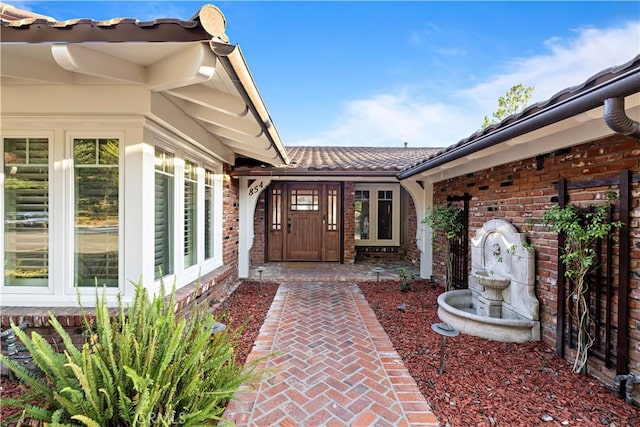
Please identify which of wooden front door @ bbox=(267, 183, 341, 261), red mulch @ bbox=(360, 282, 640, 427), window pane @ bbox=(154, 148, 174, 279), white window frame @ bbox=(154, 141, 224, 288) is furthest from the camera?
wooden front door @ bbox=(267, 183, 341, 261)

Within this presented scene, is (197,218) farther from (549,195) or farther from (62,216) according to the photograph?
(549,195)

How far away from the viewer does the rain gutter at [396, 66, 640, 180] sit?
1718mm

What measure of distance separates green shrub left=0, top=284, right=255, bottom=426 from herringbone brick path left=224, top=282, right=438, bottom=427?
1.54 feet

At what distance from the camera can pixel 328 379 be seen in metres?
2.68

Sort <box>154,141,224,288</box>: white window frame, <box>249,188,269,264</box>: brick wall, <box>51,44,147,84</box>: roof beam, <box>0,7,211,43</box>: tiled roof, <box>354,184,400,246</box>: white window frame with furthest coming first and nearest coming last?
<box>354,184,400,246</box>: white window frame → <box>249,188,269,264</box>: brick wall → <box>154,141,224,288</box>: white window frame → <box>51,44,147,84</box>: roof beam → <box>0,7,211,43</box>: tiled roof

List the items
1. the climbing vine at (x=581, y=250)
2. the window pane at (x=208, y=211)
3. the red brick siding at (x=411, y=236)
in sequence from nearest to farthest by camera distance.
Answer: the climbing vine at (x=581, y=250) → the window pane at (x=208, y=211) → the red brick siding at (x=411, y=236)

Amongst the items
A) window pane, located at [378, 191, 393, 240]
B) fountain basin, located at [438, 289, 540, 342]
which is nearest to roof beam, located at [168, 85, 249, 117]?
fountain basin, located at [438, 289, 540, 342]

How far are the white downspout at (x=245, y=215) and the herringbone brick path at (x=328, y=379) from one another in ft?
8.13

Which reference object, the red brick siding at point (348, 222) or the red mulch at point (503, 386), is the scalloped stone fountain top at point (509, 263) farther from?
the red brick siding at point (348, 222)

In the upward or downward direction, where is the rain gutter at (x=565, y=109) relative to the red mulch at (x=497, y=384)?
upward

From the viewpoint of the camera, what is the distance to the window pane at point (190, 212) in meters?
4.06

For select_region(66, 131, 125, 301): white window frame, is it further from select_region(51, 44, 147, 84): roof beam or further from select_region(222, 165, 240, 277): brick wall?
select_region(222, 165, 240, 277): brick wall

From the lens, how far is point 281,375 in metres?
2.73

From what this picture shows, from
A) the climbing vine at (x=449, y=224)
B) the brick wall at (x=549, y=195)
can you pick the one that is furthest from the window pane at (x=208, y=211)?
the brick wall at (x=549, y=195)
